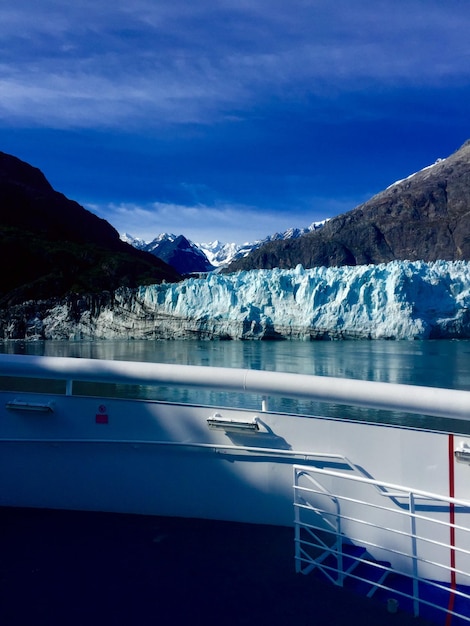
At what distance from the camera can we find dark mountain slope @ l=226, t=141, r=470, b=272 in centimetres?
6594

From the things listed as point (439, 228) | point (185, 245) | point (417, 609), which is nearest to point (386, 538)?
point (417, 609)

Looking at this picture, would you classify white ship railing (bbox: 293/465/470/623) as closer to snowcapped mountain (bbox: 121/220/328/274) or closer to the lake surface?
the lake surface

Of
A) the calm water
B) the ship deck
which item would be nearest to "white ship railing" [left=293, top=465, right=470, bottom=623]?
the ship deck

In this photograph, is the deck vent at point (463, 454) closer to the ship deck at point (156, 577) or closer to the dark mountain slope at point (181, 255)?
the ship deck at point (156, 577)

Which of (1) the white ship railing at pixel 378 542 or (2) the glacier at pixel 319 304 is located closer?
(1) the white ship railing at pixel 378 542

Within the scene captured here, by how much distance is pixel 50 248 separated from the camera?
1645 inches

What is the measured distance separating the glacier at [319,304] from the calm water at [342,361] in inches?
32.3

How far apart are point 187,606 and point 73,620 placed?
12.5 inches

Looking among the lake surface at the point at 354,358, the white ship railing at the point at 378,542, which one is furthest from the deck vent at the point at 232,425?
the lake surface at the point at 354,358

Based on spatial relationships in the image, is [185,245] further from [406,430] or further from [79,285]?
[406,430]

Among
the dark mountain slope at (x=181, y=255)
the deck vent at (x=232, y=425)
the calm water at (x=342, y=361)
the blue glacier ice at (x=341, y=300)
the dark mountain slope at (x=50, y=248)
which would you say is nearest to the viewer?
the deck vent at (x=232, y=425)

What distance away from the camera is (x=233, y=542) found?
1.84 m

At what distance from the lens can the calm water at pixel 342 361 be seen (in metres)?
7.63

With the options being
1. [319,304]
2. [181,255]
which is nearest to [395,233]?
[319,304]
